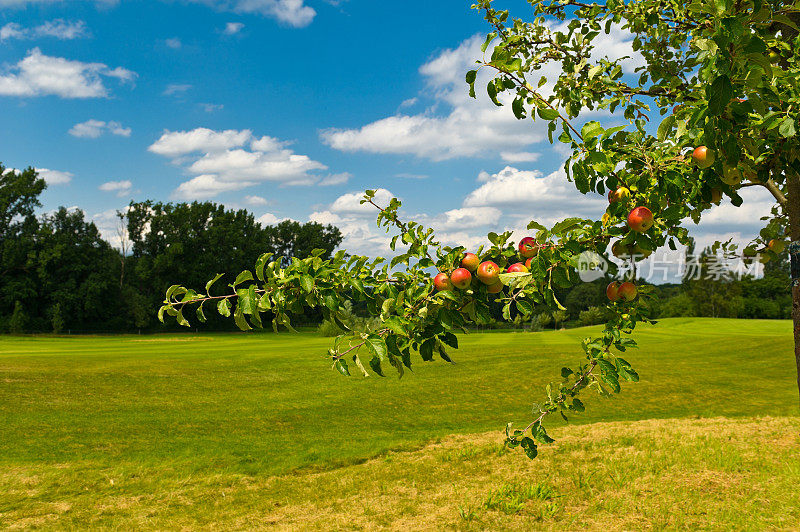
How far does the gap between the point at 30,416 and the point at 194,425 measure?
11.9ft

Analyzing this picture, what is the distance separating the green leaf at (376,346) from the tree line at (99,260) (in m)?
43.9

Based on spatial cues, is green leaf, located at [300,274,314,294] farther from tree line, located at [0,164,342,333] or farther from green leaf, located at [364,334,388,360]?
tree line, located at [0,164,342,333]

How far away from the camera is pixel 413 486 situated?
22.5 ft

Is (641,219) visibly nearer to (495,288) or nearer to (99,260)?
(495,288)

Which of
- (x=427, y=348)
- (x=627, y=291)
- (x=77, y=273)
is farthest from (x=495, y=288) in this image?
(x=77, y=273)

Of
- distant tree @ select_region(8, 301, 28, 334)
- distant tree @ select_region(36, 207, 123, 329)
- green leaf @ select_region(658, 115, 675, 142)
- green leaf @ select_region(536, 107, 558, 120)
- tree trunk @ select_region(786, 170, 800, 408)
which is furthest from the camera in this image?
distant tree @ select_region(36, 207, 123, 329)

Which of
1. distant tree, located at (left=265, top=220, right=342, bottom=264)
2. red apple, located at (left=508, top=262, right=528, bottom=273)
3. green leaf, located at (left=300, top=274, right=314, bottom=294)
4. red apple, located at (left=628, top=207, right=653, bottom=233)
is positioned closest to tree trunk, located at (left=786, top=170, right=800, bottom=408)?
red apple, located at (left=628, top=207, right=653, bottom=233)

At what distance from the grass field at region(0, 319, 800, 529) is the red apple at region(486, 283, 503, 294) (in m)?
4.03

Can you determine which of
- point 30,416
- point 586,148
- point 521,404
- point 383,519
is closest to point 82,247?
point 30,416

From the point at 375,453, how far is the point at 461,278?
6847 millimetres

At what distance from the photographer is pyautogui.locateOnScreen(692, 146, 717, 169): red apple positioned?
240 centimetres

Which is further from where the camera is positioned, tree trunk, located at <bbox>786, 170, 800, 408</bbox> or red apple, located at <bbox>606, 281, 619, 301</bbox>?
tree trunk, located at <bbox>786, 170, 800, 408</bbox>

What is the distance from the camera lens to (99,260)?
5428cm

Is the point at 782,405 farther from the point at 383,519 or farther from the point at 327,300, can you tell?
the point at 327,300
